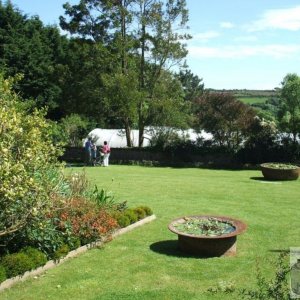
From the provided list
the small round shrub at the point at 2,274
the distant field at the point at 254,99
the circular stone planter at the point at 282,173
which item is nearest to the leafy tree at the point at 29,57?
the circular stone planter at the point at 282,173

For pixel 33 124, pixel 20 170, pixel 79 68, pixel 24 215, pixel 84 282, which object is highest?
pixel 79 68

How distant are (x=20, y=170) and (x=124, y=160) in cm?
2695

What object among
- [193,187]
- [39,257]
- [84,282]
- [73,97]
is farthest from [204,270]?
[73,97]

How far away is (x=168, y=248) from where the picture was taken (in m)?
10.2

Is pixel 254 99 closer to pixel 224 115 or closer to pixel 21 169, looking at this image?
pixel 224 115

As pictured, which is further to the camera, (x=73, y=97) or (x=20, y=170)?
(x=73, y=97)

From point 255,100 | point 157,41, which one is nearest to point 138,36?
point 157,41

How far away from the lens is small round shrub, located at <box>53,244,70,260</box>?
891cm

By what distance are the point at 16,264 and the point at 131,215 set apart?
4.52 m

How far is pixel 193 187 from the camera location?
19.4 meters

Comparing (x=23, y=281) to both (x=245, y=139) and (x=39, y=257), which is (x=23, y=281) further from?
(x=245, y=139)

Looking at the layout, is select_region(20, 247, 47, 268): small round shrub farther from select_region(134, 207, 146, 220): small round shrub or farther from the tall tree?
the tall tree

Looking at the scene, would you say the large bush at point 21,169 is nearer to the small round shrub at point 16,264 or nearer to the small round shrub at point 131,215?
the small round shrub at point 16,264

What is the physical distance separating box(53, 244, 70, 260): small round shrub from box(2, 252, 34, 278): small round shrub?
78cm
